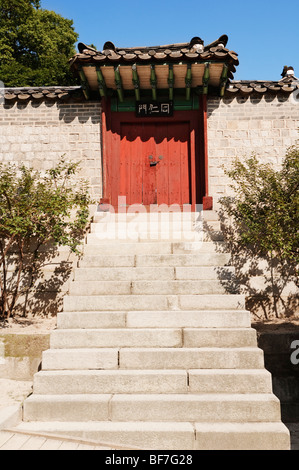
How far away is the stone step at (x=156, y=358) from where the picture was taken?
420cm

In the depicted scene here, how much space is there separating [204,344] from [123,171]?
551 centimetres

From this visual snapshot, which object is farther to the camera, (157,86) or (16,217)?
(157,86)

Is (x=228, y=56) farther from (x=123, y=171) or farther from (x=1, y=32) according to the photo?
→ (x=1, y=32)

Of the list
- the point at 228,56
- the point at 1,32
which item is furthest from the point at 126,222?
the point at 1,32

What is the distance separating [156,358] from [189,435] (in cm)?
94

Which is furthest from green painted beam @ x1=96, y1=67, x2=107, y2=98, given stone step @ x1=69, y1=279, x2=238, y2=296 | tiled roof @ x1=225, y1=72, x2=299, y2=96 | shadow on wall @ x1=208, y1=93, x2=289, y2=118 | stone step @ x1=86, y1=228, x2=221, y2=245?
stone step @ x1=69, y1=279, x2=238, y2=296

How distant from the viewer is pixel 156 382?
401 centimetres

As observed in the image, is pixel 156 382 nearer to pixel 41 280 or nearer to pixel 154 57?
pixel 41 280

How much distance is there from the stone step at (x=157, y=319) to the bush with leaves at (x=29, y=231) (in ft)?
7.26

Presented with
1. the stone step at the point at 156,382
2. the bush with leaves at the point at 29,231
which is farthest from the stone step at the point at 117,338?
the bush with leaves at the point at 29,231

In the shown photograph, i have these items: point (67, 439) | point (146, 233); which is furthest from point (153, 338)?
point (146, 233)
